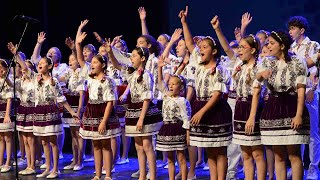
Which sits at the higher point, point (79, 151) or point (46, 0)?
point (46, 0)

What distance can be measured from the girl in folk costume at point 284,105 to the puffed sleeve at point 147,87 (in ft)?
4.51

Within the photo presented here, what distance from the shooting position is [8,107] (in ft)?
22.2

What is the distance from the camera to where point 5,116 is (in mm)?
6746

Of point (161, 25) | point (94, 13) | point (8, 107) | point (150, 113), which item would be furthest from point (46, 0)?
point (150, 113)

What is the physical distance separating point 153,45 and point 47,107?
1279 millimetres

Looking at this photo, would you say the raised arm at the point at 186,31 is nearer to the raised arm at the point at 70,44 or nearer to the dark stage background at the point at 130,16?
the raised arm at the point at 70,44

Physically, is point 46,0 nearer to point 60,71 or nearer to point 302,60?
point 60,71

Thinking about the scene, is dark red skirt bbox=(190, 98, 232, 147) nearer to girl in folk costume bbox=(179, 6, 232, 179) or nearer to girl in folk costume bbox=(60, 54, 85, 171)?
girl in folk costume bbox=(179, 6, 232, 179)

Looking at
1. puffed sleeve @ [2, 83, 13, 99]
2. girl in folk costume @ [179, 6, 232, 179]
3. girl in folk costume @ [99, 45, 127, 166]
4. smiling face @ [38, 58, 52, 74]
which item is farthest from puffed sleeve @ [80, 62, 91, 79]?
girl in folk costume @ [179, 6, 232, 179]

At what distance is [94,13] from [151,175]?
4.10m

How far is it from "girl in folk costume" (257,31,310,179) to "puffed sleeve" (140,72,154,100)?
1.38m

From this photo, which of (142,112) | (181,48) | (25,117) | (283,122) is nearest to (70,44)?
(25,117)

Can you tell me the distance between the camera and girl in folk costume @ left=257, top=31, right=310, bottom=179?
4289 mm

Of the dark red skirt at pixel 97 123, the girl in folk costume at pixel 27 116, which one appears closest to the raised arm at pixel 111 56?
the dark red skirt at pixel 97 123
